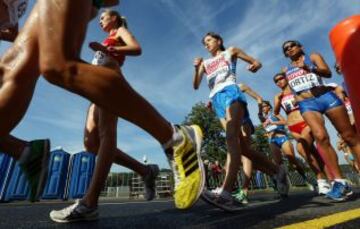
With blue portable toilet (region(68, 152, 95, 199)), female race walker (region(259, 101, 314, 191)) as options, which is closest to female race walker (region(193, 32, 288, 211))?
female race walker (region(259, 101, 314, 191))

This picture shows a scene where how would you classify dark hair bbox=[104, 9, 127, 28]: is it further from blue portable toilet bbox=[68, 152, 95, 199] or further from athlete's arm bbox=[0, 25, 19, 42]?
blue portable toilet bbox=[68, 152, 95, 199]

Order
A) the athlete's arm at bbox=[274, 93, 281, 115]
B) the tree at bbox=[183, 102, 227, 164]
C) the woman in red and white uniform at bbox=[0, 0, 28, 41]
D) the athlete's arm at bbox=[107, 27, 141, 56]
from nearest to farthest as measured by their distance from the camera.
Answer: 1. the woman in red and white uniform at bbox=[0, 0, 28, 41]
2. the athlete's arm at bbox=[107, 27, 141, 56]
3. the athlete's arm at bbox=[274, 93, 281, 115]
4. the tree at bbox=[183, 102, 227, 164]

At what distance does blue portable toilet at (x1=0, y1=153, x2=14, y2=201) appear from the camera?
9522 mm

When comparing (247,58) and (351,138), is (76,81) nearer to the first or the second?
(247,58)

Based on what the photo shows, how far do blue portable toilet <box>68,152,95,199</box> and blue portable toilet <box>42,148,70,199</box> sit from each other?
0.80 feet

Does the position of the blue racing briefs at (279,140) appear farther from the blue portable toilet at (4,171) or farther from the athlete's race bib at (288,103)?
the blue portable toilet at (4,171)

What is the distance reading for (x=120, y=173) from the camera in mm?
22250

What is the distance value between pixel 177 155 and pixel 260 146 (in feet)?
165

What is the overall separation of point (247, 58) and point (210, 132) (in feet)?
140

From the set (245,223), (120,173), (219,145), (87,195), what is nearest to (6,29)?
(87,195)

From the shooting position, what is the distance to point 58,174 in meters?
11.4

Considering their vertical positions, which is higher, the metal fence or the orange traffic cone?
the metal fence

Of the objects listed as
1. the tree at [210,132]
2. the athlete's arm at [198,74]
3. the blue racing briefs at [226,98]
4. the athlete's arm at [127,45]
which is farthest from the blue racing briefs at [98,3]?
the tree at [210,132]

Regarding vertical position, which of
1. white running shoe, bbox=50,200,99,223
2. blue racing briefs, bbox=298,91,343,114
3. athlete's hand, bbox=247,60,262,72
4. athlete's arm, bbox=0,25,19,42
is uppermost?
athlete's hand, bbox=247,60,262,72
